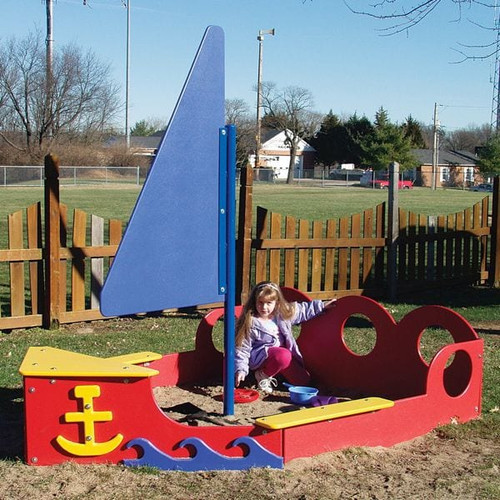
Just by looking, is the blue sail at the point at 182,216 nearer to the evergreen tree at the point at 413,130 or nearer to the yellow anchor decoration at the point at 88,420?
the yellow anchor decoration at the point at 88,420

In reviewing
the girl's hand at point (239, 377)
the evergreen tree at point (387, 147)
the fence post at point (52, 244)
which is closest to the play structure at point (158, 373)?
the girl's hand at point (239, 377)

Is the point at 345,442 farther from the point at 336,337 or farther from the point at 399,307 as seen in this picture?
the point at 399,307

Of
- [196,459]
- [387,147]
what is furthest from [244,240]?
[387,147]

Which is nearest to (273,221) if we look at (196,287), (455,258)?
(455,258)

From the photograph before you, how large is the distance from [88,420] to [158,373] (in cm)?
48

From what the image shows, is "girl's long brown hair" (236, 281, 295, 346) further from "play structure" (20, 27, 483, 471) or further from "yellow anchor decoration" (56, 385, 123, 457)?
"yellow anchor decoration" (56, 385, 123, 457)

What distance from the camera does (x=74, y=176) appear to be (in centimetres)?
4834

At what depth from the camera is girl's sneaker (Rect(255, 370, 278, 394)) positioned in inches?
227

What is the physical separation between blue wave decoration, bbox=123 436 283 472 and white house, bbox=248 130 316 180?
3450 inches

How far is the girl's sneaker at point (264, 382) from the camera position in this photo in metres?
5.78

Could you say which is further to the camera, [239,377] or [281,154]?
[281,154]

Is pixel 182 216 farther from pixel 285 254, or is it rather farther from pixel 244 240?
pixel 285 254

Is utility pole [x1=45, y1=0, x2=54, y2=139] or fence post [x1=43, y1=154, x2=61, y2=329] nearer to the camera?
fence post [x1=43, y1=154, x2=61, y2=329]

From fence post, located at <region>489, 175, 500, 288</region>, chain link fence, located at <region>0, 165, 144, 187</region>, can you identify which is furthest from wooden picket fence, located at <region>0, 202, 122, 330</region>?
chain link fence, located at <region>0, 165, 144, 187</region>
